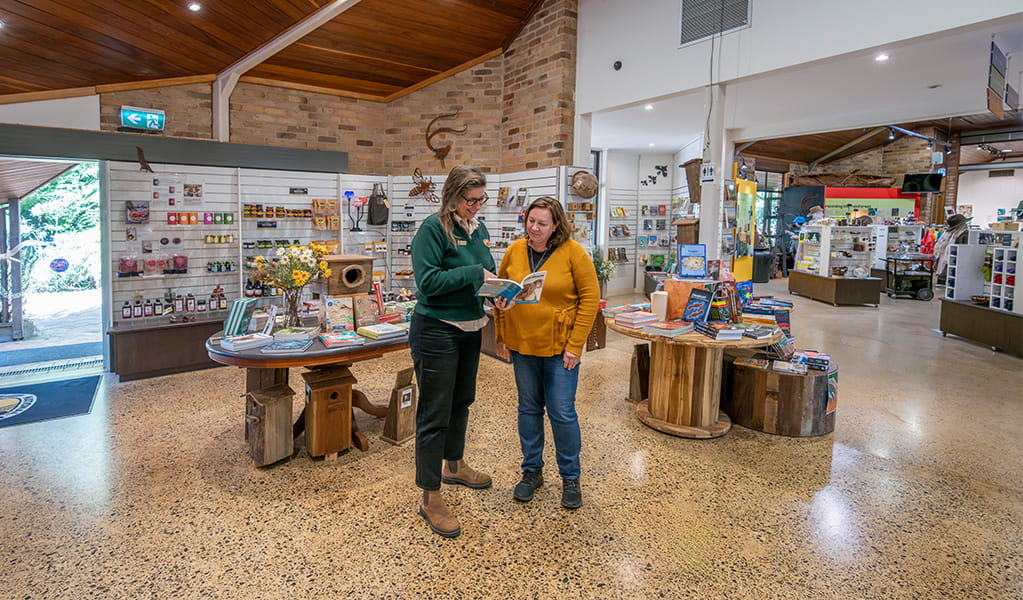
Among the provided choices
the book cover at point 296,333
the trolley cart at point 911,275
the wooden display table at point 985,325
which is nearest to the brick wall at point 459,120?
the book cover at point 296,333

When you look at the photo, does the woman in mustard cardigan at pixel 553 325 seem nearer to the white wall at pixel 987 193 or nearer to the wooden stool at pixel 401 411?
the wooden stool at pixel 401 411

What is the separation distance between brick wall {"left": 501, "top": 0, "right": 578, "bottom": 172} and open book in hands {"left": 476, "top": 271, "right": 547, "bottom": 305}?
393cm

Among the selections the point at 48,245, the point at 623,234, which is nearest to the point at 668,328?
the point at 48,245

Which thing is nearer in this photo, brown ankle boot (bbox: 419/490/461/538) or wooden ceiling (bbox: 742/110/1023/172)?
brown ankle boot (bbox: 419/490/461/538)

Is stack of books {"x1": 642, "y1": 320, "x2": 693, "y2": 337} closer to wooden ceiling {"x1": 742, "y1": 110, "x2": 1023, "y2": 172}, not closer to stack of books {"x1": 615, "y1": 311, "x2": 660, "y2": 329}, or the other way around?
stack of books {"x1": 615, "y1": 311, "x2": 660, "y2": 329}

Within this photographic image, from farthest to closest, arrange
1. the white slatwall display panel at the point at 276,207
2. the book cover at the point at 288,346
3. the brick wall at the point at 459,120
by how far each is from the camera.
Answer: the brick wall at the point at 459,120 → the white slatwall display panel at the point at 276,207 → the book cover at the point at 288,346

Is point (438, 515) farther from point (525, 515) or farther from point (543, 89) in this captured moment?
point (543, 89)

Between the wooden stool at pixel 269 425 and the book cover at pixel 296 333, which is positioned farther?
the book cover at pixel 296 333

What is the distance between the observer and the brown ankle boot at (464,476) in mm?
3100

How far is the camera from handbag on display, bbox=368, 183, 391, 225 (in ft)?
22.2

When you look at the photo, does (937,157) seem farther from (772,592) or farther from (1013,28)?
(772,592)

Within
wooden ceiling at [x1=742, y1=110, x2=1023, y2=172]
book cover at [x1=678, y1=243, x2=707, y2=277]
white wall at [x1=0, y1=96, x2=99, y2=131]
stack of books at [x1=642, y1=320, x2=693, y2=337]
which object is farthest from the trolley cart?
white wall at [x1=0, y1=96, x2=99, y2=131]

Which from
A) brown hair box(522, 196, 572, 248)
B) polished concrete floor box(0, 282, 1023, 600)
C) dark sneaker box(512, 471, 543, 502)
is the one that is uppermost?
brown hair box(522, 196, 572, 248)

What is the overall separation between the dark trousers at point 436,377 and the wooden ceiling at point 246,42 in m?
3.86
